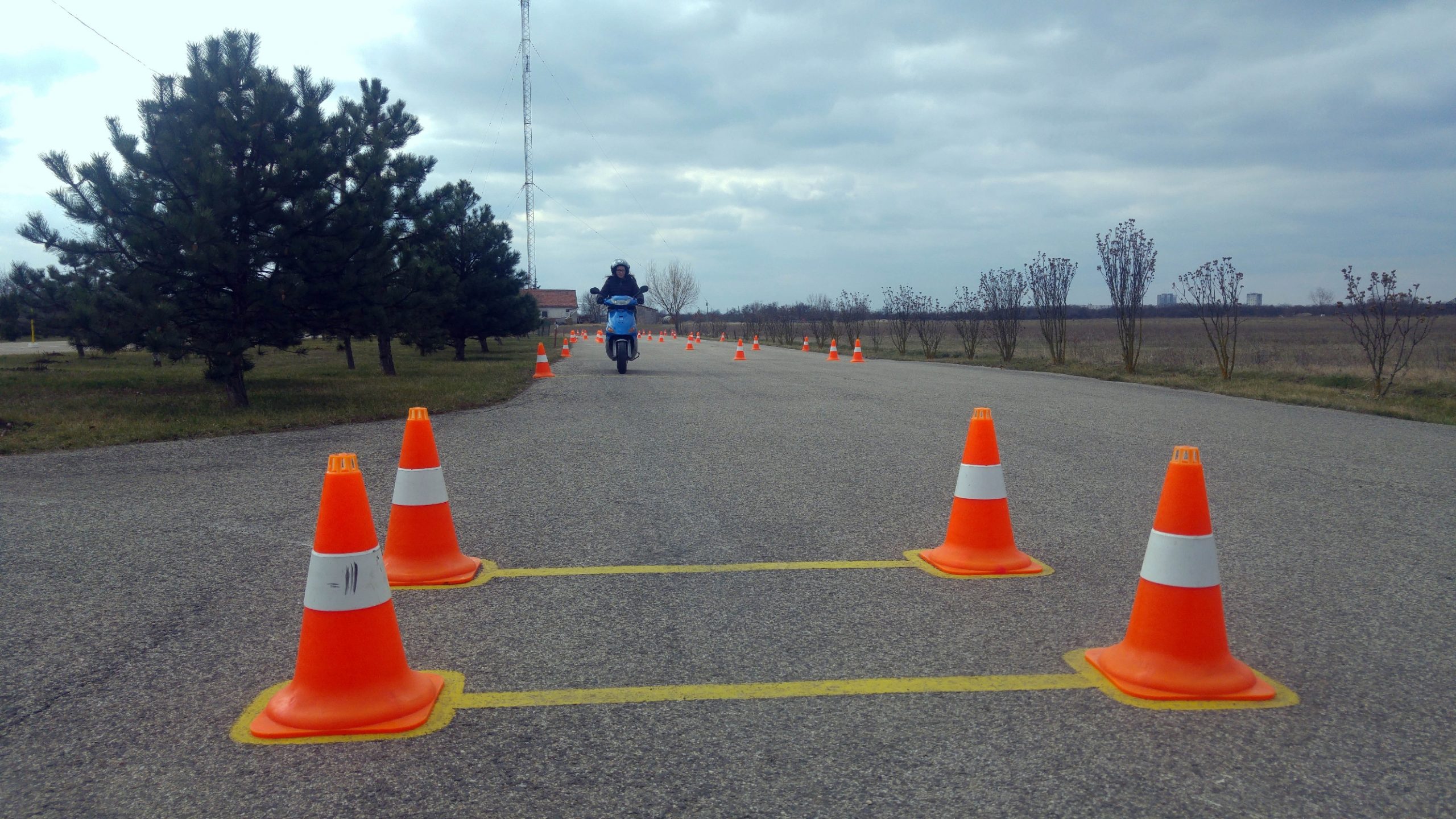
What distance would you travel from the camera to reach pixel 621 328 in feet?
66.1

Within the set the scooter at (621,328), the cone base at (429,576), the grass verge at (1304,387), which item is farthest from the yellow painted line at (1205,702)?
the scooter at (621,328)

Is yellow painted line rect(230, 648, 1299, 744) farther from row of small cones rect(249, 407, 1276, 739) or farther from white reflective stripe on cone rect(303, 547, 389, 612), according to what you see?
white reflective stripe on cone rect(303, 547, 389, 612)

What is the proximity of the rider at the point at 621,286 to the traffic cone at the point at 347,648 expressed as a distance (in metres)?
16.6

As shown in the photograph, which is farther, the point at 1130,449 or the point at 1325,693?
the point at 1130,449

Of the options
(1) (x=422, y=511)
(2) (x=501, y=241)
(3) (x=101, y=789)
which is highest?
(2) (x=501, y=241)

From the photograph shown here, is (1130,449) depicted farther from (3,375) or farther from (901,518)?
(3,375)

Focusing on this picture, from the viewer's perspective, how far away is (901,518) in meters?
6.29

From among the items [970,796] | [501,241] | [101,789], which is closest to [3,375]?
[501,241]

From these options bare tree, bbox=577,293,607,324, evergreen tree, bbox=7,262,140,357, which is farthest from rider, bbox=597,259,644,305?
bare tree, bbox=577,293,607,324

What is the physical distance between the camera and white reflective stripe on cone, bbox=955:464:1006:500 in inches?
198

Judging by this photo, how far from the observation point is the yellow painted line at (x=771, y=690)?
3303 millimetres

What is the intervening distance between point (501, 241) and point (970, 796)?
99.1ft

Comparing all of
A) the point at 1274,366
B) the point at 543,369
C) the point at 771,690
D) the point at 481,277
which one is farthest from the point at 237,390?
the point at 1274,366

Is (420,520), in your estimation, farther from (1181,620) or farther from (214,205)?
(214,205)
